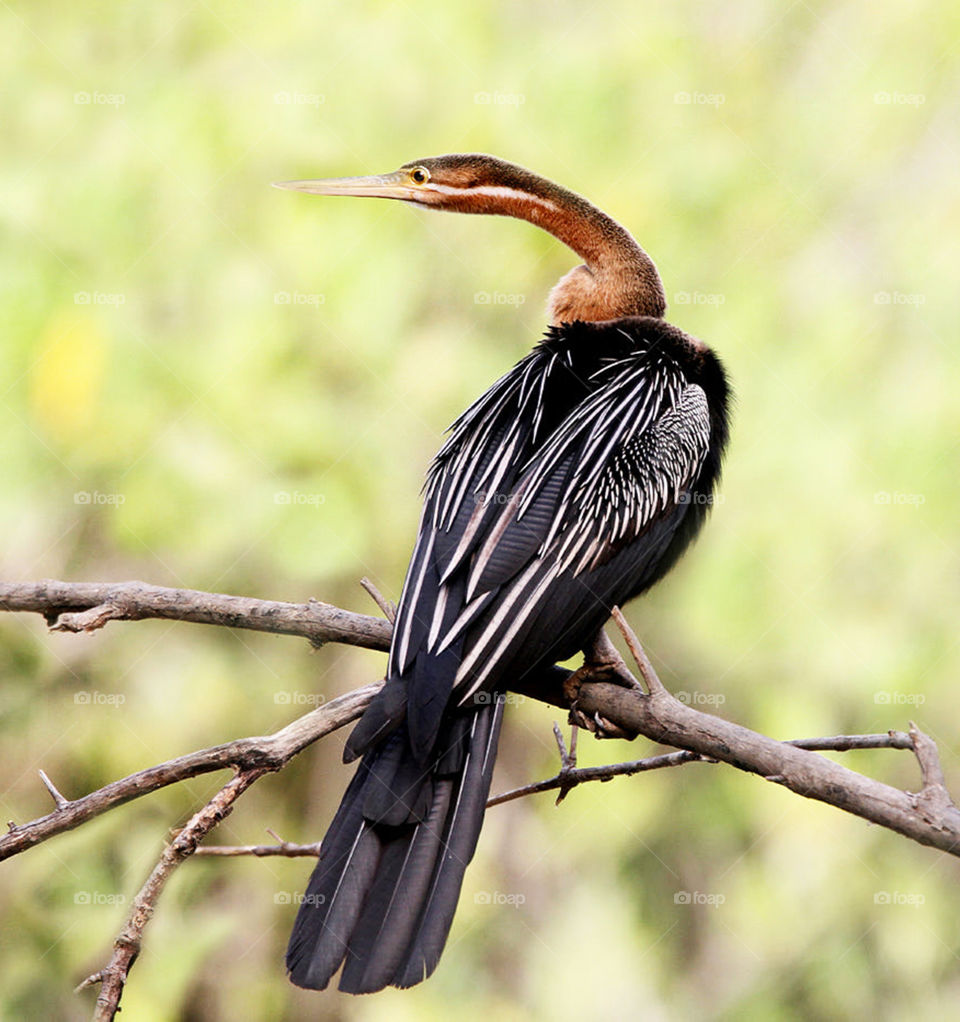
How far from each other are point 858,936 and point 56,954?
8.23ft

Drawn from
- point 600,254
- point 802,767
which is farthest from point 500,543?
point 600,254

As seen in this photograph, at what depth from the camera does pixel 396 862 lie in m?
1.74

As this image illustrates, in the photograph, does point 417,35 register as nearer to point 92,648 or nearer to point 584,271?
point 584,271

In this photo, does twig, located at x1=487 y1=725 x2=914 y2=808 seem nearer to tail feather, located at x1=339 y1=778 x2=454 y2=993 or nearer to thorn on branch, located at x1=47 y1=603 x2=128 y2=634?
tail feather, located at x1=339 y1=778 x2=454 y2=993

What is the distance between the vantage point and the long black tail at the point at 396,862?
5.41 feet

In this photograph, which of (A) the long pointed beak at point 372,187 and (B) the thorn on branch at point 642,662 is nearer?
(B) the thorn on branch at point 642,662

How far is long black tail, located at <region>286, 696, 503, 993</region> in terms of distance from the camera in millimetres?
1650

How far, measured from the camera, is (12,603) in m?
2.09

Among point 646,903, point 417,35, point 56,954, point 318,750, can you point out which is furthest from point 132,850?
point 417,35

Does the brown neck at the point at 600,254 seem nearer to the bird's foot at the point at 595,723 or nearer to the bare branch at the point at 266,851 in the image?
the bird's foot at the point at 595,723

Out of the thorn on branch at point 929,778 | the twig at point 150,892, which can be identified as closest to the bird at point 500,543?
the twig at point 150,892

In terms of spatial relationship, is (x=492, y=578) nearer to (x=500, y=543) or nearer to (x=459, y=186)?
(x=500, y=543)

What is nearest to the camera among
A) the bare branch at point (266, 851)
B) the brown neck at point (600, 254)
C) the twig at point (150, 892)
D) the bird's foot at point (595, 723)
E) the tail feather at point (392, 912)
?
the twig at point (150, 892)

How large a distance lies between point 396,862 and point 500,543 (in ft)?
2.01
